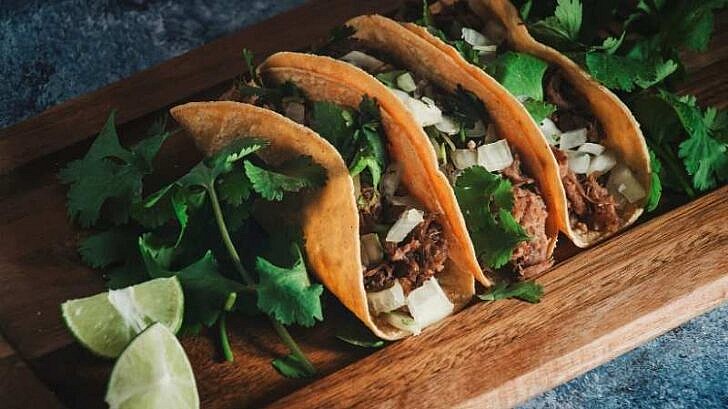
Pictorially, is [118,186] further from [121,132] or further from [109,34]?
[109,34]

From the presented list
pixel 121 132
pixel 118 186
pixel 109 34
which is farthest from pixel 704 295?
pixel 109 34

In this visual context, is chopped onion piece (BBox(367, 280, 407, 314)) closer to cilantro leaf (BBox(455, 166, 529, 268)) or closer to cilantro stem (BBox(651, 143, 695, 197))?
cilantro leaf (BBox(455, 166, 529, 268))

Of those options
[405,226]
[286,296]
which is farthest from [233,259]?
[405,226]

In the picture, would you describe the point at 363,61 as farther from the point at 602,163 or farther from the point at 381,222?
the point at 602,163

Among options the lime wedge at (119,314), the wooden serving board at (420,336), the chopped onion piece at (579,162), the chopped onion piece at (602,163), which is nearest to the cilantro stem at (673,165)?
the wooden serving board at (420,336)

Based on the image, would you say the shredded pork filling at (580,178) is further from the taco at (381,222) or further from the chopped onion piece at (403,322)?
the chopped onion piece at (403,322)
